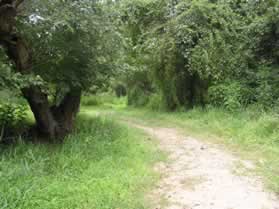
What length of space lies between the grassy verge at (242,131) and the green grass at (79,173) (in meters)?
1.64

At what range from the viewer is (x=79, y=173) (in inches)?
171

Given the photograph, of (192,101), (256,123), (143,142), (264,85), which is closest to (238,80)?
(264,85)

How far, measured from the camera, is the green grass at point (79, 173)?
3.36 meters

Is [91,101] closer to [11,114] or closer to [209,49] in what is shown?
[209,49]

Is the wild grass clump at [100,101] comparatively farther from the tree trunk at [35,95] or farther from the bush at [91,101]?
the tree trunk at [35,95]

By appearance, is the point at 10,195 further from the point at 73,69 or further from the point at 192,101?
the point at 192,101

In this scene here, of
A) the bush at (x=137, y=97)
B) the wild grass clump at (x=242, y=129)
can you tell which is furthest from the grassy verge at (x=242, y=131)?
the bush at (x=137, y=97)

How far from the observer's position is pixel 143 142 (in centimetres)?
655

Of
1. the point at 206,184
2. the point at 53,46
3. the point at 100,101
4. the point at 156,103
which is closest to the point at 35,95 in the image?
the point at 53,46

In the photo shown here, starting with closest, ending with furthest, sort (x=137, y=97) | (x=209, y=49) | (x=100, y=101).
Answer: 1. (x=209, y=49)
2. (x=137, y=97)
3. (x=100, y=101)

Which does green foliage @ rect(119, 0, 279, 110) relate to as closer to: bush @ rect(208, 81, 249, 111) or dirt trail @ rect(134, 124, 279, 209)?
bush @ rect(208, 81, 249, 111)

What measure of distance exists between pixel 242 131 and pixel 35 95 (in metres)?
4.52

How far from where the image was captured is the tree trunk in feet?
15.1

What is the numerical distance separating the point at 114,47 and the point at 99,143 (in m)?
1.95
